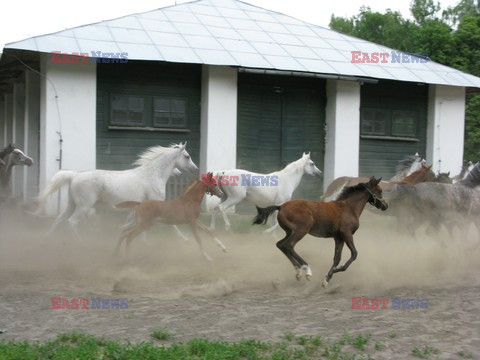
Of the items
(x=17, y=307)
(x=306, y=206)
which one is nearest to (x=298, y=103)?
(x=306, y=206)

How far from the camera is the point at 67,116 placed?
13.7 meters

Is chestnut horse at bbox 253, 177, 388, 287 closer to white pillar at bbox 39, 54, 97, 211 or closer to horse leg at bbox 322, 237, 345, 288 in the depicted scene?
horse leg at bbox 322, 237, 345, 288

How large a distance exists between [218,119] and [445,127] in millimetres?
7550

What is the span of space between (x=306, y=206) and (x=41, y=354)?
4.46 metres

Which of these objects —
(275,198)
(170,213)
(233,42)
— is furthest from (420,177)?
(233,42)

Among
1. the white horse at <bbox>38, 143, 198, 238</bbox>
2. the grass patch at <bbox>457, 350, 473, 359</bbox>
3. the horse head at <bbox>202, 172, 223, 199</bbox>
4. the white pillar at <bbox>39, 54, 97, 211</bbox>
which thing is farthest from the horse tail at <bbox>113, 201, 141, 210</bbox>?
the grass patch at <bbox>457, 350, 473, 359</bbox>

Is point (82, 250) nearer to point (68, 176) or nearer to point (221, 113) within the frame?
point (68, 176)

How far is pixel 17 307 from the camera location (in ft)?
22.2

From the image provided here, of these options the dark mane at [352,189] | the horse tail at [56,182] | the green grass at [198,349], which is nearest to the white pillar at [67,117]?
the horse tail at [56,182]

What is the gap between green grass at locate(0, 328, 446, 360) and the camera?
495 centimetres

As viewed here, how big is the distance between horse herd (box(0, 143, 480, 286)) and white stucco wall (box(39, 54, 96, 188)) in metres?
0.64

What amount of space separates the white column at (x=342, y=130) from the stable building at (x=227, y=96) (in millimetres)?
29

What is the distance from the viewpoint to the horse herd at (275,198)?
27.4ft

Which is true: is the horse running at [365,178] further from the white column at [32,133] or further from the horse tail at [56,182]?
the white column at [32,133]
